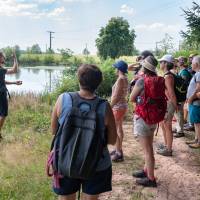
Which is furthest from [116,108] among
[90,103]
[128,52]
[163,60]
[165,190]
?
[128,52]

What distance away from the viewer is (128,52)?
6350 centimetres

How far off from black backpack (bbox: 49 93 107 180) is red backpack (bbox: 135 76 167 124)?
1711 mm

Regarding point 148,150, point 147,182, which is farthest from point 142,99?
point 147,182

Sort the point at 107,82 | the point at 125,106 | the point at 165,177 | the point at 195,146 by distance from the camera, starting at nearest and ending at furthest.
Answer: the point at 165,177
the point at 125,106
the point at 195,146
the point at 107,82

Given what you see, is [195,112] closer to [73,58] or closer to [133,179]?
[133,179]

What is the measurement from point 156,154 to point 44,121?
14.2ft

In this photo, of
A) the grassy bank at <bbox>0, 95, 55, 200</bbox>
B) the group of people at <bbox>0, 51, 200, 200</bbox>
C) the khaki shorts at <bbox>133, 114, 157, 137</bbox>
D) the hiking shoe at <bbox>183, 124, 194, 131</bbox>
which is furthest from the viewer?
the hiking shoe at <bbox>183, 124, 194, 131</bbox>

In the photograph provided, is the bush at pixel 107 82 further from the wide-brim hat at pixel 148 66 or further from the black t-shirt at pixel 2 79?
the wide-brim hat at pixel 148 66

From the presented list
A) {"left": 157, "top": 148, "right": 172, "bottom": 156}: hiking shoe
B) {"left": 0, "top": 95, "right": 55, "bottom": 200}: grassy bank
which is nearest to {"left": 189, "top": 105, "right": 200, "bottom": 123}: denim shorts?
{"left": 157, "top": 148, "right": 172, "bottom": 156}: hiking shoe

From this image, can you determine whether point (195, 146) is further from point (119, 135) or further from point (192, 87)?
point (119, 135)

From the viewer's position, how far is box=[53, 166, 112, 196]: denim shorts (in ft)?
11.0

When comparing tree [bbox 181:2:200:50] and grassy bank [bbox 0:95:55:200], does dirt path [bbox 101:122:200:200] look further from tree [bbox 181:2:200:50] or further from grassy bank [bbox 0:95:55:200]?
tree [bbox 181:2:200:50]

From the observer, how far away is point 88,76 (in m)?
3.25

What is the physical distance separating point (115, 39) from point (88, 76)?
5849 cm
